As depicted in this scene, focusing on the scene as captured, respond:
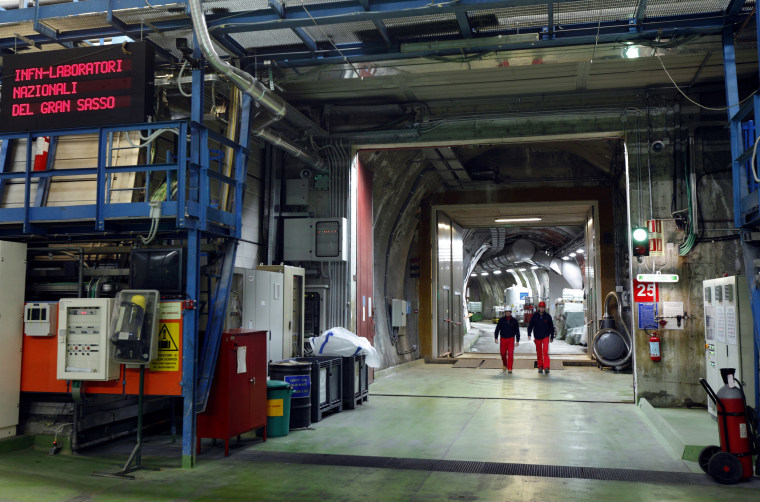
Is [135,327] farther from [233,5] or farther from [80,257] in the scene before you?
[233,5]

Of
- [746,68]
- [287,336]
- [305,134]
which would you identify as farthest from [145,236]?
[746,68]

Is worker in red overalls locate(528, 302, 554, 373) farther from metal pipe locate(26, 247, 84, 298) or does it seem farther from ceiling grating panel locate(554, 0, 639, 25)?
metal pipe locate(26, 247, 84, 298)

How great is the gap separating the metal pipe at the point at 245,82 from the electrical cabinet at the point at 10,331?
298 centimetres

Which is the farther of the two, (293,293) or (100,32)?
(293,293)

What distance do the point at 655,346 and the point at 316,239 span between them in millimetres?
5794

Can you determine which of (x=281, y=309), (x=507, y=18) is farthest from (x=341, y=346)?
(x=507, y=18)

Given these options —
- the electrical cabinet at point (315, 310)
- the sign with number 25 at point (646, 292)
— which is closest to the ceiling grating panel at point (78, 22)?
the electrical cabinet at point (315, 310)

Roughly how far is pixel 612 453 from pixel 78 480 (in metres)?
Result: 5.48

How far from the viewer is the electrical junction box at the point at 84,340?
654 centimetres

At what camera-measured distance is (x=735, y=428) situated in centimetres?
607

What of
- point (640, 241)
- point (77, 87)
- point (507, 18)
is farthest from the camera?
point (640, 241)

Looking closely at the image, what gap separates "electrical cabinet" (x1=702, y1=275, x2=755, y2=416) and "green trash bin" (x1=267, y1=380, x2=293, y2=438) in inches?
211

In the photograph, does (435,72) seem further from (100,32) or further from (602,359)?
(602,359)

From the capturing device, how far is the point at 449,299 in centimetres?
1830
